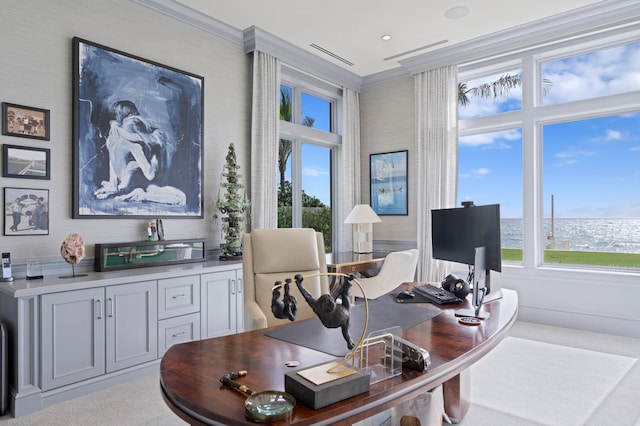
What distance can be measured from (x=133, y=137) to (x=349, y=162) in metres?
2.98

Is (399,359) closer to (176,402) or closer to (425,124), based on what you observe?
(176,402)

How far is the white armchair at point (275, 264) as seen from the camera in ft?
7.89

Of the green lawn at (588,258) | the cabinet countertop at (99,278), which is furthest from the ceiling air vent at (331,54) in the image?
the green lawn at (588,258)

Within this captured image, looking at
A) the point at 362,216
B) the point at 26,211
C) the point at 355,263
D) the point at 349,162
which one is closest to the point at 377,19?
the point at 349,162

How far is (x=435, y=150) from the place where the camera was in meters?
5.00

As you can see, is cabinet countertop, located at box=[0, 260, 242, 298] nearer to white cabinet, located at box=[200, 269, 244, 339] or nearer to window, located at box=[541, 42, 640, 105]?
white cabinet, located at box=[200, 269, 244, 339]

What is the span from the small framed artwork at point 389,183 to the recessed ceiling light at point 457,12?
1829 millimetres

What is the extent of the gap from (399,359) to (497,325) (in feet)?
2.31

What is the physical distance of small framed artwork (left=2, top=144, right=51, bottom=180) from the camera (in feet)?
9.04

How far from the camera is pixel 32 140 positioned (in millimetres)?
2889

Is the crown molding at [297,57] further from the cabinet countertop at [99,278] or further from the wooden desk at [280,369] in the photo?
the wooden desk at [280,369]

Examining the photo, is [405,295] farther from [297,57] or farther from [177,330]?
[297,57]

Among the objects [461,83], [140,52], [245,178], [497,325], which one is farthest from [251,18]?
[497,325]

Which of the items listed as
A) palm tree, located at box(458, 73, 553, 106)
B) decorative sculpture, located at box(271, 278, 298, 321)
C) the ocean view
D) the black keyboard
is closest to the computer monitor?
the black keyboard
